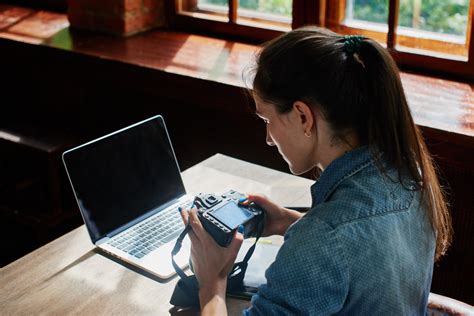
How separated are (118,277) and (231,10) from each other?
171 centimetres

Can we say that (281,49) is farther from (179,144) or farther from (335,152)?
(179,144)

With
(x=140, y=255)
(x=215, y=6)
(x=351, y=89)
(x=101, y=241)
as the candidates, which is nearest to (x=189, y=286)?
(x=140, y=255)

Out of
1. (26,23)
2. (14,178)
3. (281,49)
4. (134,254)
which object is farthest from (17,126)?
(281,49)

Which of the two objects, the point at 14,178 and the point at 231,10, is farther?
the point at 14,178

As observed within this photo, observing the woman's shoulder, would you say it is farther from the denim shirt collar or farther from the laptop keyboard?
the laptop keyboard

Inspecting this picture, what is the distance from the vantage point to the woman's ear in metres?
1.24

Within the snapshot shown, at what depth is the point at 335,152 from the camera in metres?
1.28

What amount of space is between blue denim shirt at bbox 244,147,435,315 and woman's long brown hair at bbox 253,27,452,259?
38mm

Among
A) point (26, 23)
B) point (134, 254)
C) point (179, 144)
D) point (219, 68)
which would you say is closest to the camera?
point (134, 254)

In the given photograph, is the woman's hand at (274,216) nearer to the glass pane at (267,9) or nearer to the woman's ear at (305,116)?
the woman's ear at (305,116)

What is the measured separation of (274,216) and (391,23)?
1208 mm

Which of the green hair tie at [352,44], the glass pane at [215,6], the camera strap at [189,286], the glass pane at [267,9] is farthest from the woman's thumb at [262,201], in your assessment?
the glass pane at [215,6]

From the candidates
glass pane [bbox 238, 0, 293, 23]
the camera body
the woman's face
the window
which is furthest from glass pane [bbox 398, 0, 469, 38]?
the woman's face

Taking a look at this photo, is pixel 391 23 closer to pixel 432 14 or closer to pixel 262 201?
pixel 432 14
